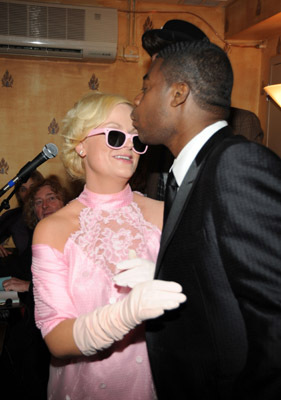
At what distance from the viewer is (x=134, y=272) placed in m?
1.23

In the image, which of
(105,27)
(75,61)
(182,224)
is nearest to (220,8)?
(105,27)

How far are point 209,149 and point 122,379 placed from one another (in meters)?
0.83

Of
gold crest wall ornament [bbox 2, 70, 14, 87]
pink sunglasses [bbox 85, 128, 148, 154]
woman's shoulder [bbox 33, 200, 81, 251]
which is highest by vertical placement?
gold crest wall ornament [bbox 2, 70, 14, 87]

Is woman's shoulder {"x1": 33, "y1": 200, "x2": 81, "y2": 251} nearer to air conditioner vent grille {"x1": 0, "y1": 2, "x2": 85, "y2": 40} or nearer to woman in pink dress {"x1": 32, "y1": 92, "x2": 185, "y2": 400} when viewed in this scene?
woman in pink dress {"x1": 32, "y1": 92, "x2": 185, "y2": 400}

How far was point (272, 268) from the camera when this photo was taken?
931 mm

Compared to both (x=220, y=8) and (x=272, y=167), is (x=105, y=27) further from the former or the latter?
(x=272, y=167)

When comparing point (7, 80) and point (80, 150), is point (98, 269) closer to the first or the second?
point (80, 150)

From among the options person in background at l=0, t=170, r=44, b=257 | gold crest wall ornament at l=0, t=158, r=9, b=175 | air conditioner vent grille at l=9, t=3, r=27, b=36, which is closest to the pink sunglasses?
person in background at l=0, t=170, r=44, b=257

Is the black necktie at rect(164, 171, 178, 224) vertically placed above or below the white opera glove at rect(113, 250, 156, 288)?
above

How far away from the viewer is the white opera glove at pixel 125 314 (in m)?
1.07

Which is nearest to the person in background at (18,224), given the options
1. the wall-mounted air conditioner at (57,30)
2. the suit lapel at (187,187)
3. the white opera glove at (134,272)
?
the wall-mounted air conditioner at (57,30)

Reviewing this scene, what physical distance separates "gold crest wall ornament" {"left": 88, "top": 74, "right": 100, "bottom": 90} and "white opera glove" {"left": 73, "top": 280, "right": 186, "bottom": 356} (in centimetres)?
401

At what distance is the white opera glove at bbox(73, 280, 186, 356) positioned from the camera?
107 centimetres

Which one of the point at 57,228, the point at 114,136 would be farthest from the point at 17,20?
the point at 57,228
